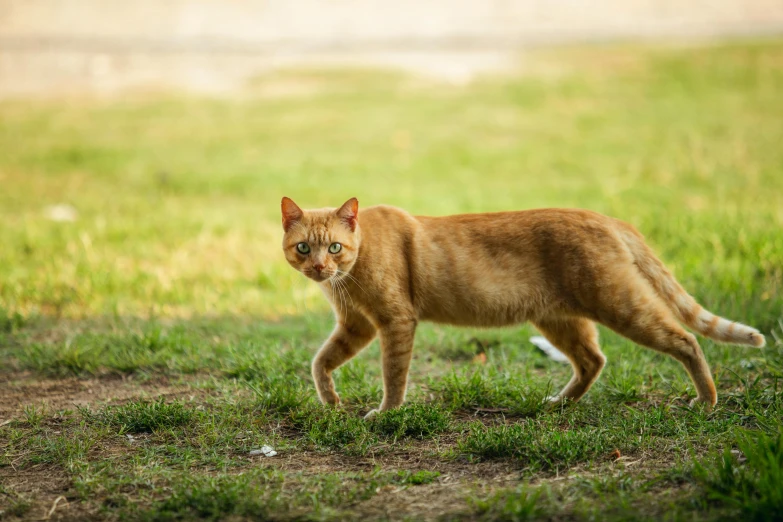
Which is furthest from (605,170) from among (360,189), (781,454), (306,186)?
(781,454)

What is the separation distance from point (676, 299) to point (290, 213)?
197 cm

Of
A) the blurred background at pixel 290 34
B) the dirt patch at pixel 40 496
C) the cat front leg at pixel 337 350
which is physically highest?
the blurred background at pixel 290 34

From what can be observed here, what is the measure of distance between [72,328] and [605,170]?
595cm

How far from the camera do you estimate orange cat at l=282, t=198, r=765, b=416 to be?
388cm

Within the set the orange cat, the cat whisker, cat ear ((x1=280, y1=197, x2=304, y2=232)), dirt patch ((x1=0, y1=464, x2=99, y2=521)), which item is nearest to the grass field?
dirt patch ((x1=0, y1=464, x2=99, y2=521))

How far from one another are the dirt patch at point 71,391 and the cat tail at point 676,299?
242cm

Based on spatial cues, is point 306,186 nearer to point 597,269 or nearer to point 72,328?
point 72,328

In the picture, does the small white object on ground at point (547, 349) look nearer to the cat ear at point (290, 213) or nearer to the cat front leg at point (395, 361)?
the cat front leg at point (395, 361)

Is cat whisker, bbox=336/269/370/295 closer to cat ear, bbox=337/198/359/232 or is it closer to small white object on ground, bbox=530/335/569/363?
cat ear, bbox=337/198/359/232

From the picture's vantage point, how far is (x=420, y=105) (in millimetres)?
11742

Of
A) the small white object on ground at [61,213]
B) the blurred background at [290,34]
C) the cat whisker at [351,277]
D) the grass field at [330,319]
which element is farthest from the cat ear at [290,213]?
the blurred background at [290,34]

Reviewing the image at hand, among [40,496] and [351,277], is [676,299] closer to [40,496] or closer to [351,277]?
[351,277]

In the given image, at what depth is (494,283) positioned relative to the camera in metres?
4.02

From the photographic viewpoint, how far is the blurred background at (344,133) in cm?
631
